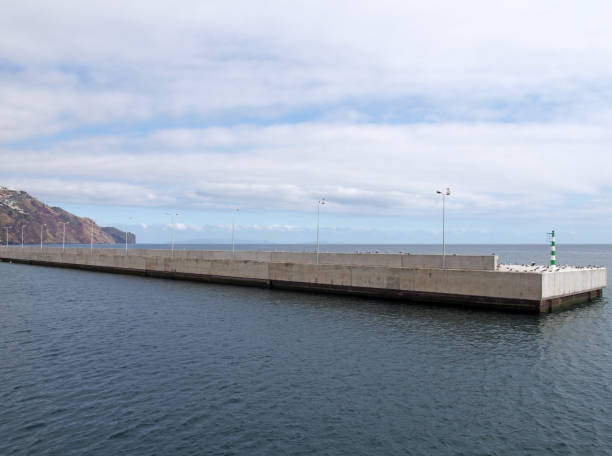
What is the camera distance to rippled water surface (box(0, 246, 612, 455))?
1337 centimetres

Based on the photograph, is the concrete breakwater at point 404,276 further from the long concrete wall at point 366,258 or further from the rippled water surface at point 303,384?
the rippled water surface at point 303,384

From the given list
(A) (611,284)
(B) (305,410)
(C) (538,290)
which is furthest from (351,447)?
(A) (611,284)

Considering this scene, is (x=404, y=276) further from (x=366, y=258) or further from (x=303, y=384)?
(x=303, y=384)

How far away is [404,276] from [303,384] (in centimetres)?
2493

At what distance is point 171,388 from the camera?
1745 cm

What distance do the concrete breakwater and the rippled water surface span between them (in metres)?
3.13

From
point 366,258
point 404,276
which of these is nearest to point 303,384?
point 404,276

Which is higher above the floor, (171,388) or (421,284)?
(421,284)

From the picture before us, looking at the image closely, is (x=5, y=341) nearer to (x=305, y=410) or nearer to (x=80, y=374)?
(x=80, y=374)

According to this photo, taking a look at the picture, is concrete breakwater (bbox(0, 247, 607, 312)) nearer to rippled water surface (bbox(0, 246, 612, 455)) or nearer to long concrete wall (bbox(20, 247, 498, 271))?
long concrete wall (bbox(20, 247, 498, 271))

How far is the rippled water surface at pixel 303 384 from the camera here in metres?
13.4

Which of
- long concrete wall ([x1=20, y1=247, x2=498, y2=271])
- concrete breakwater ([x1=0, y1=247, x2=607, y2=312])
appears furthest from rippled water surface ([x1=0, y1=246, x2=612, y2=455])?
long concrete wall ([x1=20, y1=247, x2=498, y2=271])

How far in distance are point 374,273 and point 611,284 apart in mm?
40179

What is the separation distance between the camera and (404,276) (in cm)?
4128
